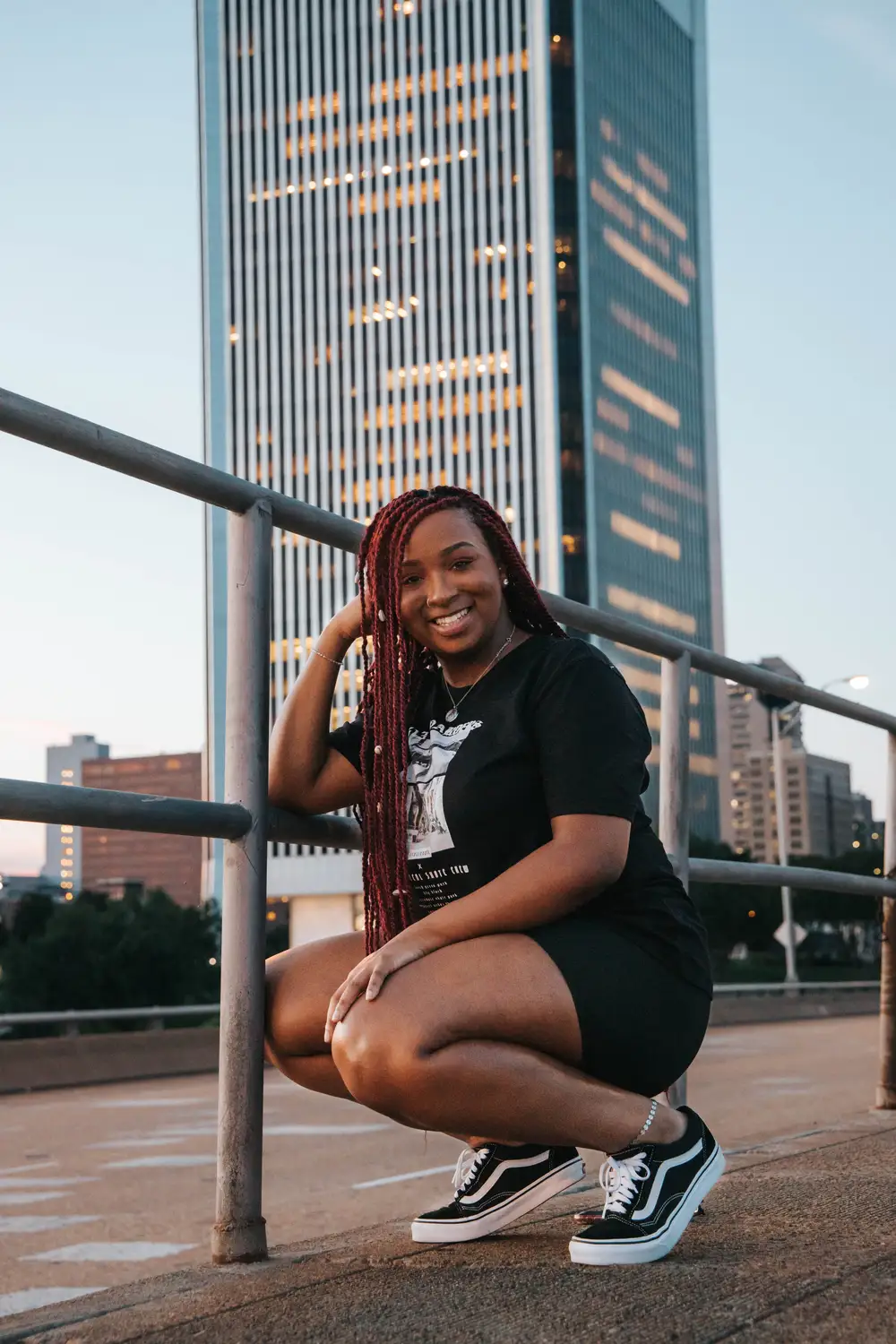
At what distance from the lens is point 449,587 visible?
2508 millimetres

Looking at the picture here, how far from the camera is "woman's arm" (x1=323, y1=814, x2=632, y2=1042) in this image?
2.21 meters

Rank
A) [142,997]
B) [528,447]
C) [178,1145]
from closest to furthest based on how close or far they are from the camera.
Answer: [178,1145]
[142,997]
[528,447]

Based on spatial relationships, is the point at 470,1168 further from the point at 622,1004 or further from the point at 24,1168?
the point at 24,1168

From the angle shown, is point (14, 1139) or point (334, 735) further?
point (14, 1139)

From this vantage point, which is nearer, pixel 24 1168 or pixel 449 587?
pixel 449 587

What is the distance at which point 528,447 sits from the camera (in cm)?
8806

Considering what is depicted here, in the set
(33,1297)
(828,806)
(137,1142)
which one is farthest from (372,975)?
(828,806)

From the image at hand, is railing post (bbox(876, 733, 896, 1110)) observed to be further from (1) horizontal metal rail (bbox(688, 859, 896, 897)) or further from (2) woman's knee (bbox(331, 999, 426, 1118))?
(2) woman's knee (bbox(331, 999, 426, 1118))

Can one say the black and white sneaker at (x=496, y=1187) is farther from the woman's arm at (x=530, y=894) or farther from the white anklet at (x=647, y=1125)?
the woman's arm at (x=530, y=894)

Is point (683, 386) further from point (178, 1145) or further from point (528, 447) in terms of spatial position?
point (178, 1145)

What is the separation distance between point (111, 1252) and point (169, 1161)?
9.25 ft

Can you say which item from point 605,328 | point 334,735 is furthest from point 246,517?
point 605,328

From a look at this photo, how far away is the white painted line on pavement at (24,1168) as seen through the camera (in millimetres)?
7910

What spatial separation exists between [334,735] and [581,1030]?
71 centimetres
